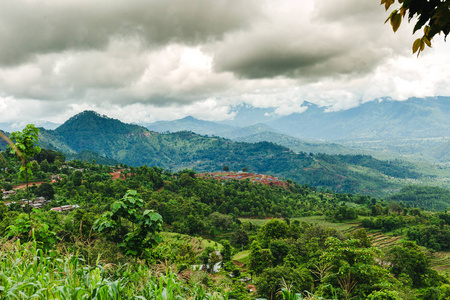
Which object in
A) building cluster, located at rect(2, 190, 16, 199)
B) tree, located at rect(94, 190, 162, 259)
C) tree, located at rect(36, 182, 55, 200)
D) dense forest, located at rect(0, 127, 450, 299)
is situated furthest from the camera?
tree, located at rect(36, 182, 55, 200)

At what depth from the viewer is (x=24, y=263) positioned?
522cm

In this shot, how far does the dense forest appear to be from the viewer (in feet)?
16.1

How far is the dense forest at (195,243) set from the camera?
16.1 ft

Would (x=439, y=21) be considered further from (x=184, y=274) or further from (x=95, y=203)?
(x=95, y=203)

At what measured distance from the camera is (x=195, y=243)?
58.1 m

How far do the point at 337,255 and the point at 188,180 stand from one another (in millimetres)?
95264

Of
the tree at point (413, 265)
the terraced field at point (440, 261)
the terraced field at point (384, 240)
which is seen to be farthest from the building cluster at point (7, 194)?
the terraced field at point (440, 261)

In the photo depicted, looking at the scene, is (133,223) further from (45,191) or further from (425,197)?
(425,197)

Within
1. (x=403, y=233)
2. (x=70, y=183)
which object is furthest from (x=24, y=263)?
(x=403, y=233)

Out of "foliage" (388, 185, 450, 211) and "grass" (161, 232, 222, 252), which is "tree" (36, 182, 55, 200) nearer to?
"grass" (161, 232, 222, 252)

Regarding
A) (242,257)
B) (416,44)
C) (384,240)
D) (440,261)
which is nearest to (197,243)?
(242,257)

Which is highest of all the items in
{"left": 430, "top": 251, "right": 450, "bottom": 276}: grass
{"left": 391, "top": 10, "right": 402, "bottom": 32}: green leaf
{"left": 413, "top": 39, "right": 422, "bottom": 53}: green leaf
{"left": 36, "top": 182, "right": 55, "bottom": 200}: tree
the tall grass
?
{"left": 391, "top": 10, "right": 402, "bottom": 32}: green leaf

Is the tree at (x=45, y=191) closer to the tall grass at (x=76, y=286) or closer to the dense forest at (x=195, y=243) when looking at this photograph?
the dense forest at (x=195, y=243)

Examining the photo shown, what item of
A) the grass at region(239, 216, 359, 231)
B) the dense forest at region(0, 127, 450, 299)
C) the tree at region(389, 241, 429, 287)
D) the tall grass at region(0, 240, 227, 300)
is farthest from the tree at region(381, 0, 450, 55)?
the grass at region(239, 216, 359, 231)
